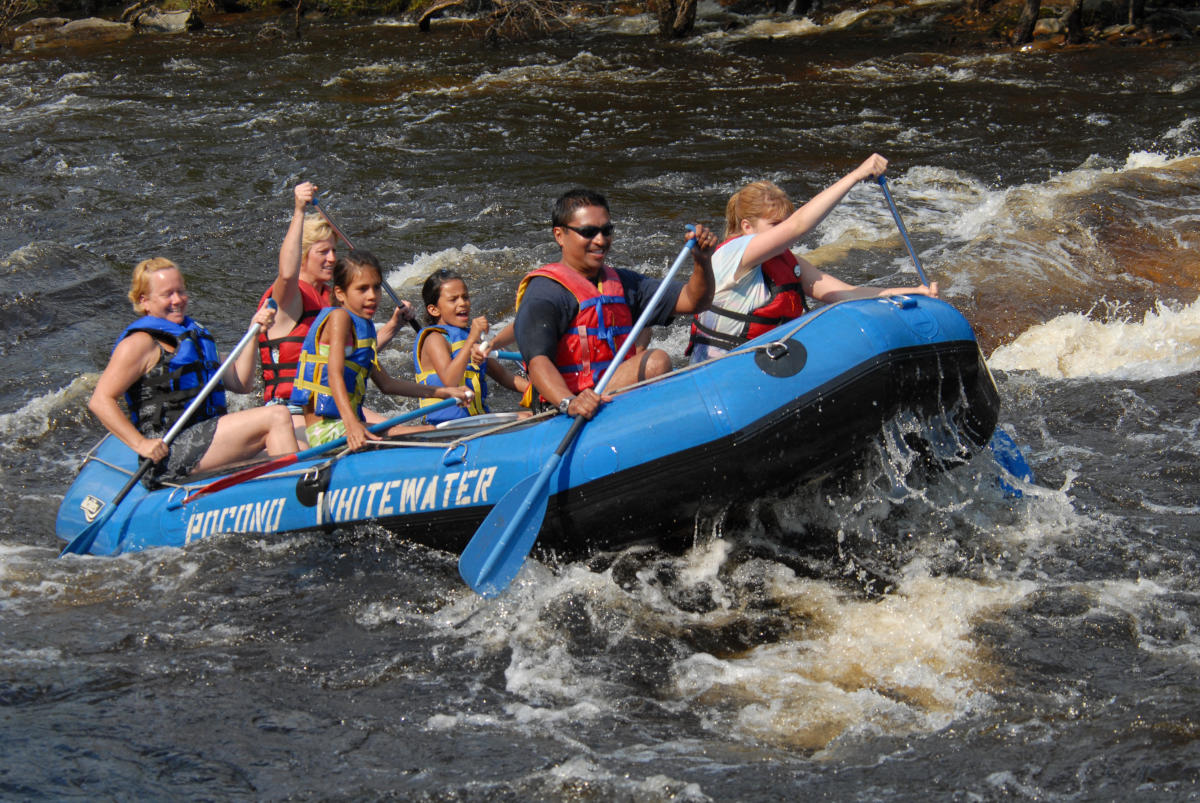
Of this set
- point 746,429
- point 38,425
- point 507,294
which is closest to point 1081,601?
point 746,429

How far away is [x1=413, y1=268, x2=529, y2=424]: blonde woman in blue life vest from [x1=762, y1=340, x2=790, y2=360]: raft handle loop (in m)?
1.54

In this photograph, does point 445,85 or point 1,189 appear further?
point 445,85

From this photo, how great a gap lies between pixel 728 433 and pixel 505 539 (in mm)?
904

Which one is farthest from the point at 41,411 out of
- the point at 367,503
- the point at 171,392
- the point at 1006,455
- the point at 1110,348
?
the point at 1110,348

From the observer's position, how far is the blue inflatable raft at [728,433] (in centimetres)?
430

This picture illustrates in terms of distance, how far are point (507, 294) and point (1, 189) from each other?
668 centimetres

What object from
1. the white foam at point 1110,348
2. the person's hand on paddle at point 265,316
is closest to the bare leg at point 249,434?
the person's hand on paddle at point 265,316

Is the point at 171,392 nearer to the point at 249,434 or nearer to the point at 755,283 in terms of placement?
the point at 249,434

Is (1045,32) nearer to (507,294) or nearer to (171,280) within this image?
(507,294)

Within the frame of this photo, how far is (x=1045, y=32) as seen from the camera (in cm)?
1694

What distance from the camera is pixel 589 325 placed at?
15.3 feet

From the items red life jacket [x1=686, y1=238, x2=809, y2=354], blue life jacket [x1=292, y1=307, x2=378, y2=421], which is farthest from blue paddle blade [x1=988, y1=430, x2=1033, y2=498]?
blue life jacket [x1=292, y1=307, x2=378, y2=421]

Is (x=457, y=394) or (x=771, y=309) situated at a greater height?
(x=771, y=309)

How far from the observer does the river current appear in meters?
3.66
